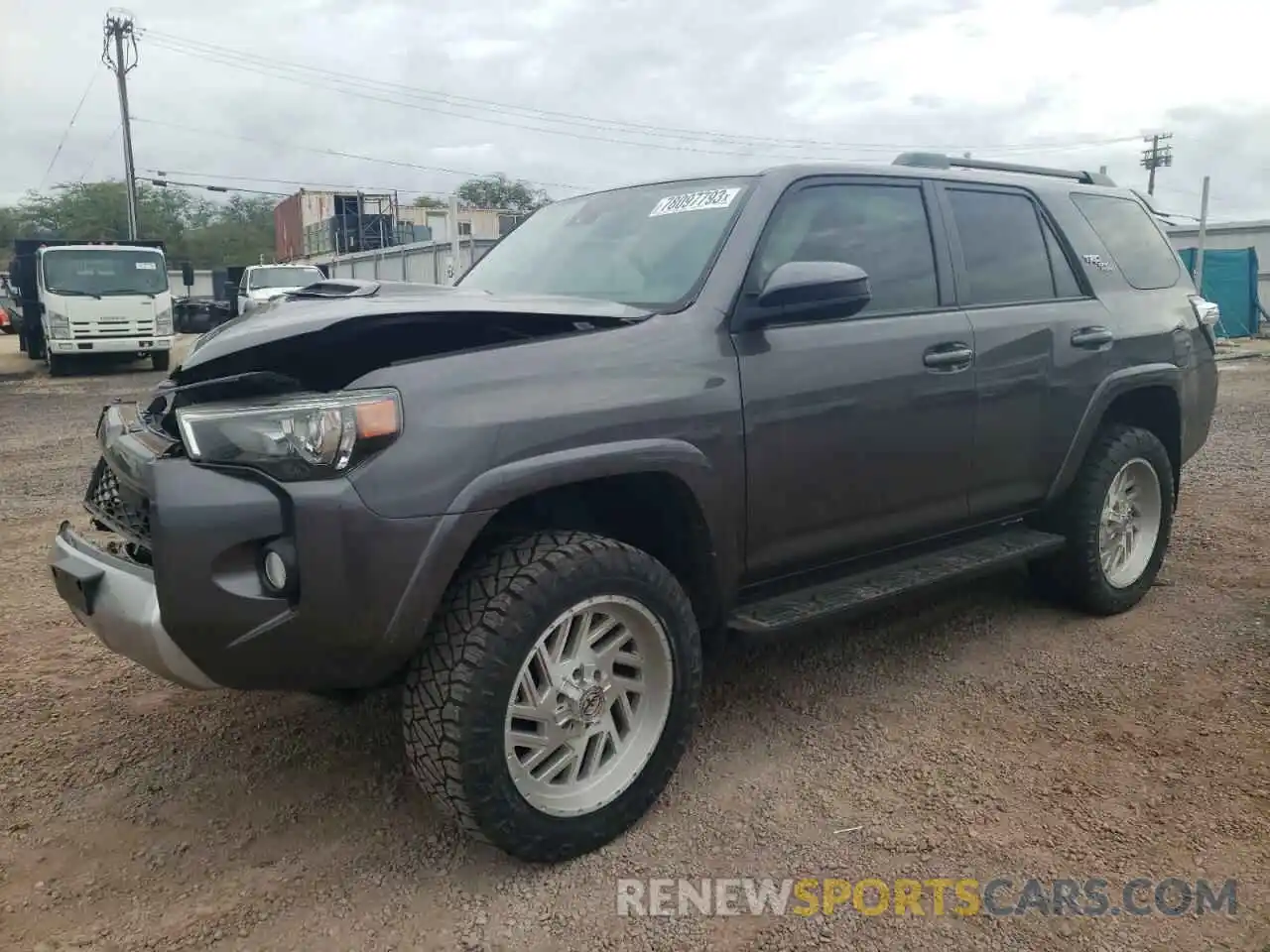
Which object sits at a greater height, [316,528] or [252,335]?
[252,335]

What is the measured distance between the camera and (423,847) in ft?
8.99

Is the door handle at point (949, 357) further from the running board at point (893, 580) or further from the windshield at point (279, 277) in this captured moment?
the windshield at point (279, 277)

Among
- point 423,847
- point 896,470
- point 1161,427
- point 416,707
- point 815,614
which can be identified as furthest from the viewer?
point 1161,427

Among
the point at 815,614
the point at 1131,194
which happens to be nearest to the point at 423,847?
the point at 815,614

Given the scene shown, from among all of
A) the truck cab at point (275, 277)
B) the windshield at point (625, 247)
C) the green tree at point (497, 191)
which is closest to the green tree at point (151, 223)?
the green tree at point (497, 191)

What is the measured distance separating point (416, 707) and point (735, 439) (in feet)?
3.80

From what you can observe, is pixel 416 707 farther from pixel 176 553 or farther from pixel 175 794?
pixel 175 794

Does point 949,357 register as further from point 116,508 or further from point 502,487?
point 116,508

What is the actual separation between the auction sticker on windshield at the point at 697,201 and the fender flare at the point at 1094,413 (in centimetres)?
185

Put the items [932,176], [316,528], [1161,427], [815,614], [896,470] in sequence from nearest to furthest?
[316,528] < [815,614] < [896,470] < [932,176] < [1161,427]

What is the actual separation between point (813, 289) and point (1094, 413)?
74.6 inches

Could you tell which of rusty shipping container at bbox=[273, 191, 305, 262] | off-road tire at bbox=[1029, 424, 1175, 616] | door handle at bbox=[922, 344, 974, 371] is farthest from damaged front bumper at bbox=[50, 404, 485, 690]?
rusty shipping container at bbox=[273, 191, 305, 262]

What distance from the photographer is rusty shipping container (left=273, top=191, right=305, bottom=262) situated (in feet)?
140

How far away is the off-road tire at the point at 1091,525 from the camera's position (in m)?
4.25
